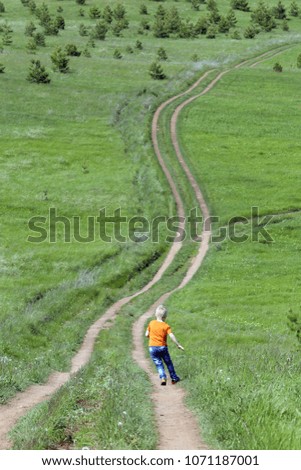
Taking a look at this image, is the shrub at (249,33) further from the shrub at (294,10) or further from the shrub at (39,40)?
the shrub at (39,40)

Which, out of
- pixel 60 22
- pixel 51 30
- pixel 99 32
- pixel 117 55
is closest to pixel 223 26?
pixel 99 32

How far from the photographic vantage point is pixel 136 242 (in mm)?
51438

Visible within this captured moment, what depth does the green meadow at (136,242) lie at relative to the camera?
607 inches

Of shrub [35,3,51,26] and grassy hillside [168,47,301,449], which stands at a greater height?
shrub [35,3,51,26]

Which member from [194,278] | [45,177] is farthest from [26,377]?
[45,177]

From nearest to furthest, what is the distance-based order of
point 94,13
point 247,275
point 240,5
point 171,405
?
point 171,405 < point 247,275 < point 94,13 < point 240,5

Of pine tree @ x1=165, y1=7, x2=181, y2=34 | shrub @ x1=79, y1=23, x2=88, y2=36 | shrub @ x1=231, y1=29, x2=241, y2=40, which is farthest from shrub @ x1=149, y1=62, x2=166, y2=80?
pine tree @ x1=165, y1=7, x2=181, y2=34

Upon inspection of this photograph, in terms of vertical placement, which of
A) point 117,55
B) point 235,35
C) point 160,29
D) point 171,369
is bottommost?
point 171,369

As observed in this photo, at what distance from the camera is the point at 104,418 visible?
1399cm

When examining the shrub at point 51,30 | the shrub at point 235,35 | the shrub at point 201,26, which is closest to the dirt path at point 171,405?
the shrub at point 235,35

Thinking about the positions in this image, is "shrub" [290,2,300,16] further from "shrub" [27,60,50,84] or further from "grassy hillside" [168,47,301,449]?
"shrub" [27,60,50,84]

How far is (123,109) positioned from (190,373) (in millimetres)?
65000

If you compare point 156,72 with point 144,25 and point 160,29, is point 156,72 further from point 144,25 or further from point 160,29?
point 144,25

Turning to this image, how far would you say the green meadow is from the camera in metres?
15.4
